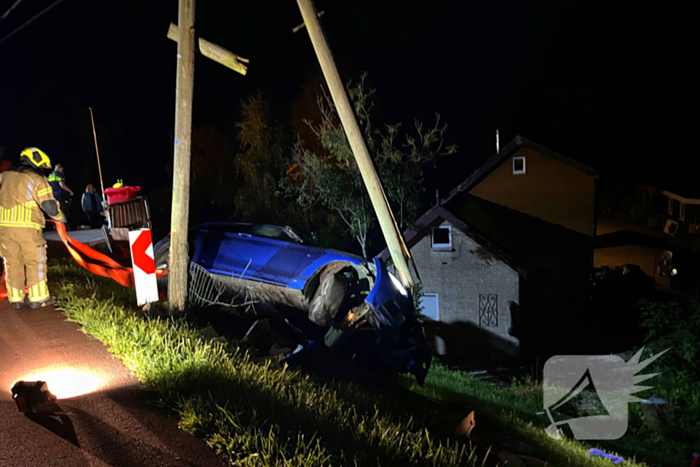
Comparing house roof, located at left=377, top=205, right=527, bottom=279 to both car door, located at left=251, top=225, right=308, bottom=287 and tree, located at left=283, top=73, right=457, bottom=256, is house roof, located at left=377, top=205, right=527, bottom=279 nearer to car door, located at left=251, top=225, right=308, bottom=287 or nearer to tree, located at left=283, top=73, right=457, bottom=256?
tree, located at left=283, top=73, right=457, bottom=256

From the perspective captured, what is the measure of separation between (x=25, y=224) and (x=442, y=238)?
15052 mm

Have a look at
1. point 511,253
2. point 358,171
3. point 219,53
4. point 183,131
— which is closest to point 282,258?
point 183,131

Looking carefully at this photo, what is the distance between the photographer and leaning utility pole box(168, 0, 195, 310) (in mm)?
5621

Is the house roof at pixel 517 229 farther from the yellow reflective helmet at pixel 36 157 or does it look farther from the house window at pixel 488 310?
the yellow reflective helmet at pixel 36 157

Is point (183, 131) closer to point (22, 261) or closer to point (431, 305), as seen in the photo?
point (22, 261)

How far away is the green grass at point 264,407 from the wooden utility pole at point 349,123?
2.08 m

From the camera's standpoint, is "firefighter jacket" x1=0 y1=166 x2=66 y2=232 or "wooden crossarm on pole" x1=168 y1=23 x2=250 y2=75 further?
"wooden crossarm on pole" x1=168 y1=23 x2=250 y2=75

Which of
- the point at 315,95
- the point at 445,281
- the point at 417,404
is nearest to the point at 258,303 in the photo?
the point at 417,404

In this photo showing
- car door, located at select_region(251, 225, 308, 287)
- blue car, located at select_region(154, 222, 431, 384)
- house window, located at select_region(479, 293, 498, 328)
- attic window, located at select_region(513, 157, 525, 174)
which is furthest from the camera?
attic window, located at select_region(513, 157, 525, 174)

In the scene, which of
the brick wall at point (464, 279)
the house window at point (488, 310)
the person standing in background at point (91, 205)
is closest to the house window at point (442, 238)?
the brick wall at point (464, 279)

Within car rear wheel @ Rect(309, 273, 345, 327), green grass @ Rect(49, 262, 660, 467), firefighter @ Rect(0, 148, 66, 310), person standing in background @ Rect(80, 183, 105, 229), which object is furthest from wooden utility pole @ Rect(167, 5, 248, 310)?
person standing in background @ Rect(80, 183, 105, 229)

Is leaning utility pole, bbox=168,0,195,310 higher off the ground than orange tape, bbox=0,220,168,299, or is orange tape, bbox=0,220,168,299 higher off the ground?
leaning utility pole, bbox=168,0,195,310

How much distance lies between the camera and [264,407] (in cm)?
375

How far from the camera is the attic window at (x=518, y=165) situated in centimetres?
2136
